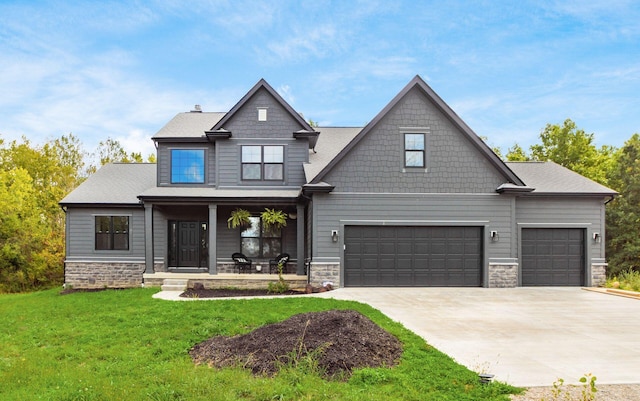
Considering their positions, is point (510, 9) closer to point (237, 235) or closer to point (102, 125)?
point (237, 235)

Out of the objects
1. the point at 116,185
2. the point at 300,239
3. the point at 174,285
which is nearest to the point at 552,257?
the point at 300,239

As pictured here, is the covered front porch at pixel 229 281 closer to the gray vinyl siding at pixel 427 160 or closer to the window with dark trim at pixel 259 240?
the window with dark trim at pixel 259 240

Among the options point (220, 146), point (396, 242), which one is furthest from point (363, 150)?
point (220, 146)

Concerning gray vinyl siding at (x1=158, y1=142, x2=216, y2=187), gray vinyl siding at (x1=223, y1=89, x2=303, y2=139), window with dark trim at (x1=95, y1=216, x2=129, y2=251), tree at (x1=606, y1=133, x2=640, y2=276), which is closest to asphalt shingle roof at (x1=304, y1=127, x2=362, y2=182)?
gray vinyl siding at (x1=223, y1=89, x2=303, y2=139)

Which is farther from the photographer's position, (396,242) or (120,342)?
(396,242)

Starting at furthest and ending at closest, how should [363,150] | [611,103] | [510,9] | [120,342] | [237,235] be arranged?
1. [611,103]
2. [237,235]
3. [510,9]
4. [363,150]
5. [120,342]

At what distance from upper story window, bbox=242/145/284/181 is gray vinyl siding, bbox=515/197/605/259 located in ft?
29.3

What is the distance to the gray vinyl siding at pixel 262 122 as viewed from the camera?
1590 centimetres

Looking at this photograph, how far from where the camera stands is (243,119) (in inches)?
627

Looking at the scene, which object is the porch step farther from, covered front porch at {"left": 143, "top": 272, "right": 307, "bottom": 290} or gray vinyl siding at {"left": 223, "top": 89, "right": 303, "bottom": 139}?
gray vinyl siding at {"left": 223, "top": 89, "right": 303, "bottom": 139}

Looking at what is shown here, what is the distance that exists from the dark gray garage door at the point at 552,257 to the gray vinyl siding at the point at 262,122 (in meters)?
9.58

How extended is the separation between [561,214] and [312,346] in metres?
12.7

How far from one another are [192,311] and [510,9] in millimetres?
15006

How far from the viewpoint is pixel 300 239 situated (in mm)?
14930
